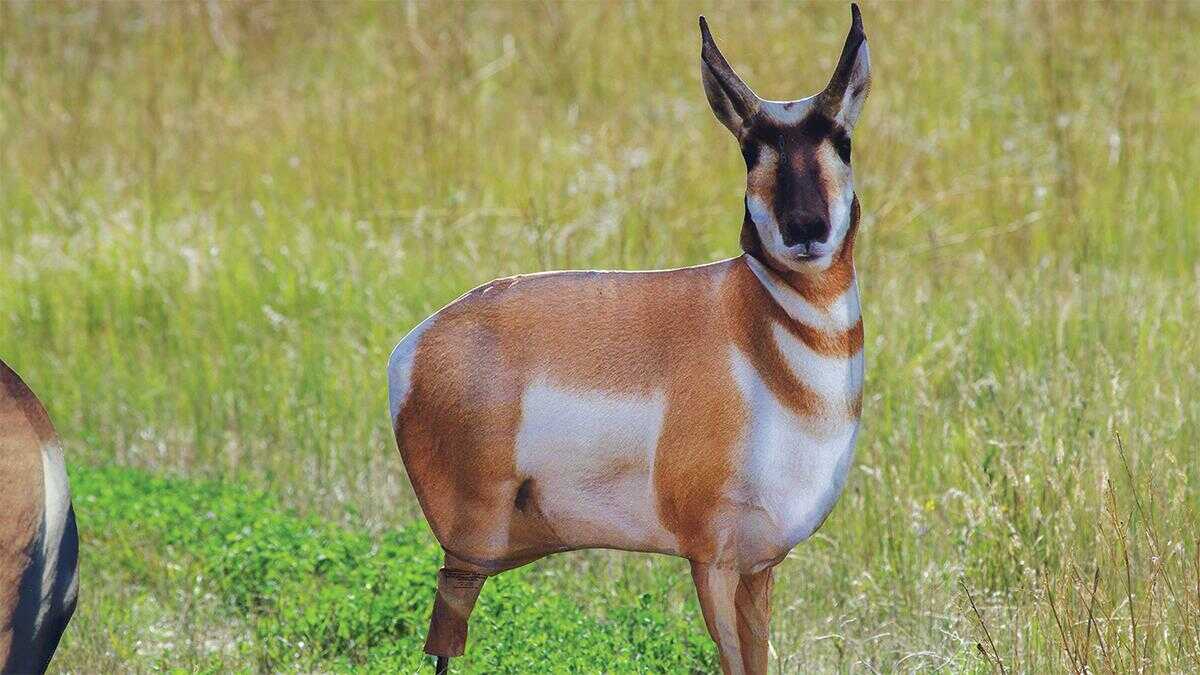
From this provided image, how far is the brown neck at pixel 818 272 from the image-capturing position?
3043mm

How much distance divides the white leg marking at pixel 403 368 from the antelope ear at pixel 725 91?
0.64m

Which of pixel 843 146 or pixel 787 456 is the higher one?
pixel 843 146

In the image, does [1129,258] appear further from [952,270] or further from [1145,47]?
[1145,47]

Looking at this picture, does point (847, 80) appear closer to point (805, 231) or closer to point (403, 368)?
point (805, 231)

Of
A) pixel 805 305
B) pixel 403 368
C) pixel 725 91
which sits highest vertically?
pixel 725 91

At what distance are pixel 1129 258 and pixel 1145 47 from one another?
83.1 inches

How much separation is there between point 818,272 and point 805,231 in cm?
12

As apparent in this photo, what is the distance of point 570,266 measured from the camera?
260 inches

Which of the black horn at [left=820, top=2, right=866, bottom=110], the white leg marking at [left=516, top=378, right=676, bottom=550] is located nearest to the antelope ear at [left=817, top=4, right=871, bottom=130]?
the black horn at [left=820, top=2, right=866, bottom=110]

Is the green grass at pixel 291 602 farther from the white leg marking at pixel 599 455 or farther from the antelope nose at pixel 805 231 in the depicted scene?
the antelope nose at pixel 805 231

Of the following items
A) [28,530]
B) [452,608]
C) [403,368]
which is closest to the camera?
[28,530]

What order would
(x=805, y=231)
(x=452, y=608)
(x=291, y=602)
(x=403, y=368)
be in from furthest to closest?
1. (x=291, y=602)
2. (x=452, y=608)
3. (x=403, y=368)
4. (x=805, y=231)

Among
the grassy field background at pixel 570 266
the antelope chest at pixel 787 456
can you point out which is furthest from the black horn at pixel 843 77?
the grassy field background at pixel 570 266

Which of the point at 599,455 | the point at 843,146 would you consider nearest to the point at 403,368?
the point at 599,455
